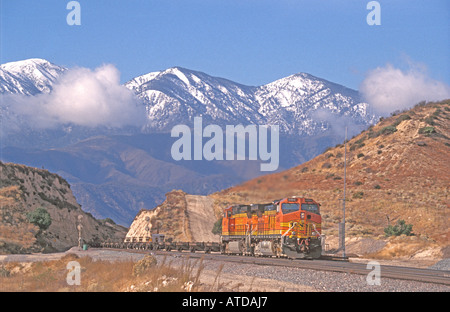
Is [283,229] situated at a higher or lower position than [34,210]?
lower

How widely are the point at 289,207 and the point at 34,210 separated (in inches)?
2603

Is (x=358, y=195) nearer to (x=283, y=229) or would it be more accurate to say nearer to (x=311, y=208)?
(x=311, y=208)

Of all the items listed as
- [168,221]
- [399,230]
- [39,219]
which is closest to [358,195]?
[399,230]

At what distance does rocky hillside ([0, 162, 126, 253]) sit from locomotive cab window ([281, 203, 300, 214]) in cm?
3827

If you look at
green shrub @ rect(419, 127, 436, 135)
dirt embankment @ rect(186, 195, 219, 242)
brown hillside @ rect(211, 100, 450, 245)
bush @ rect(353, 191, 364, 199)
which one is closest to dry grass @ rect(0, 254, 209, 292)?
brown hillside @ rect(211, 100, 450, 245)

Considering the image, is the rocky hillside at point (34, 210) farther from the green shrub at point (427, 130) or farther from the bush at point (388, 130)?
the green shrub at point (427, 130)

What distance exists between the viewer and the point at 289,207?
48.1 metres

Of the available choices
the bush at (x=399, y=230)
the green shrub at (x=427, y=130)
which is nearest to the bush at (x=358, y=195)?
the bush at (x=399, y=230)

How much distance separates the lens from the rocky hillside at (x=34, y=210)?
275 feet

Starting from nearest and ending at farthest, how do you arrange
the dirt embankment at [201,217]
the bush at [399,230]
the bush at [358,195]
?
the bush at [399,230]
the bush at [358,195]
the dirt embankment at [201,217]

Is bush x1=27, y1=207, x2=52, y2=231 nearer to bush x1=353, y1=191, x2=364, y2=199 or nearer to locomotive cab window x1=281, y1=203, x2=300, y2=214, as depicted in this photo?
bush x1=353, y1=191, x2=364, y2=199

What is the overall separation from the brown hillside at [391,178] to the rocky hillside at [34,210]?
93.4ft
